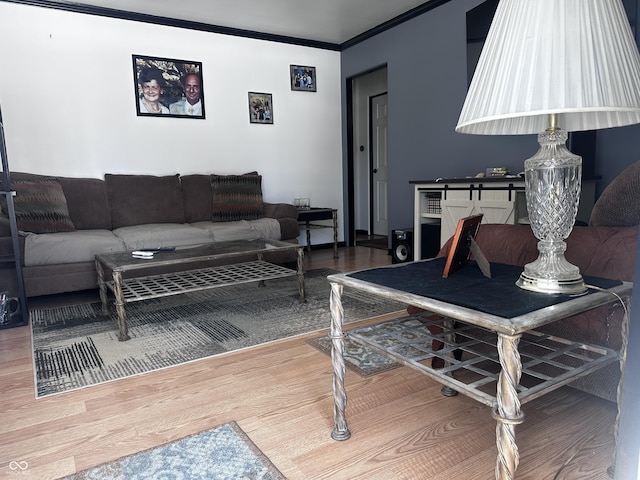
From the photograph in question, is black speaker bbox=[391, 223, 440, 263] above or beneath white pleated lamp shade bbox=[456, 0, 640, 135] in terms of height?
beneath

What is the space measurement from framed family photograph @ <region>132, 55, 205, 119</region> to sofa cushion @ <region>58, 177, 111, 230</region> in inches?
35.2

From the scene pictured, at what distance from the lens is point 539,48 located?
34.6 inches

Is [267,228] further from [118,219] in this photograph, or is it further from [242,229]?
[118,219]

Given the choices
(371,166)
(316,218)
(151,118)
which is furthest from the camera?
(371,166)

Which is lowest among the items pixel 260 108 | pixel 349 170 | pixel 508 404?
pixel 508 404

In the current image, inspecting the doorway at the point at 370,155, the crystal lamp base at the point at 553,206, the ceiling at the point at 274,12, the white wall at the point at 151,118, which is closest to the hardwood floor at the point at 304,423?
the crystal lamp base at the point at 553,206

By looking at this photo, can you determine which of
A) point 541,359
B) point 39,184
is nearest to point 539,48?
point 541,359

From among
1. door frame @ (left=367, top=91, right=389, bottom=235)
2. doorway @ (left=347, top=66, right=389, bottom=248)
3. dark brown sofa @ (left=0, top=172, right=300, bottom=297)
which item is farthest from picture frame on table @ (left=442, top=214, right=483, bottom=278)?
door frame @ (left=367, top=91, right=389, bottom=235)

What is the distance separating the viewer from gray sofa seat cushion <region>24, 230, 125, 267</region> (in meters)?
2.89

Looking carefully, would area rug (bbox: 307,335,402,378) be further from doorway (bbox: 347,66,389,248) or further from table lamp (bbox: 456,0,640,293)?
doorway (bbox: 347,66,389,248)

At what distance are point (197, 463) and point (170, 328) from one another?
1334mm

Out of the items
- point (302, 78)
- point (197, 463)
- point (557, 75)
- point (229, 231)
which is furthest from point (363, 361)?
point (302, 78)

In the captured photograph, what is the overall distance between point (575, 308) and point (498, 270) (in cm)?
→ 38

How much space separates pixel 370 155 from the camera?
6.26 m
